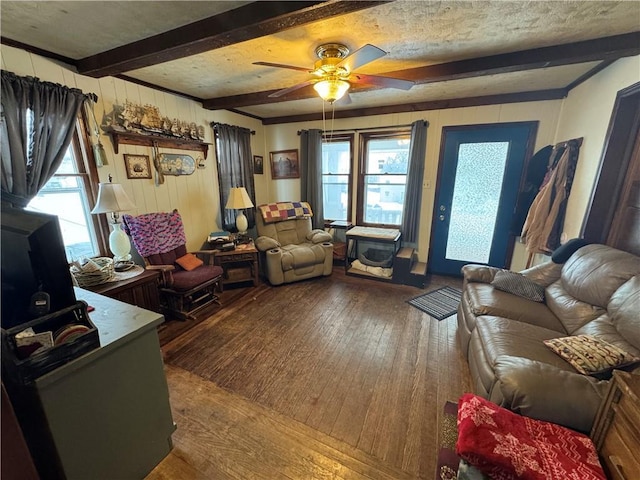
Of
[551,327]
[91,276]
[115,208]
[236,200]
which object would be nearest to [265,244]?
[236,200]

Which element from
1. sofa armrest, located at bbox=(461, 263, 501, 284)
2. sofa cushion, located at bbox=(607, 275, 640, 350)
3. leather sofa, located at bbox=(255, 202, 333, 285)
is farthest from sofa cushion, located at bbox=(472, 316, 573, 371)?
leather sofa, located at bbox=(255, 202, 333, 285)

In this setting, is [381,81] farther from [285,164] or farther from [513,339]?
[285,164]

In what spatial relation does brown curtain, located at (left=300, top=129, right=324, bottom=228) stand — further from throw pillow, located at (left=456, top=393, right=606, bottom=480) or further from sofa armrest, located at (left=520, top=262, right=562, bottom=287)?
throw pillow, located at (left=456, top=393, right=606, bottom=480)

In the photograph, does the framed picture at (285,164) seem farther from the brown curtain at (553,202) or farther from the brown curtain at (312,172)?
the brown curtain at (553,202)

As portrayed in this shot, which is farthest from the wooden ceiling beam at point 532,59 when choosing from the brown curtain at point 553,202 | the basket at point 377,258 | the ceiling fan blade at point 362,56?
the basket at point 377,258

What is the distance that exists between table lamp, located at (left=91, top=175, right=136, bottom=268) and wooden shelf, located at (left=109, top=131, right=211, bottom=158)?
1.29ft

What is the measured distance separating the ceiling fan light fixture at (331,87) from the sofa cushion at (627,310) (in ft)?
7.31

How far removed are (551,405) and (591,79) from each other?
3.01 metres

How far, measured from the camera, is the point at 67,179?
2215 millimetres

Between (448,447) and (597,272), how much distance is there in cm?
156

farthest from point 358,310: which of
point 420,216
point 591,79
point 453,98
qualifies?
point 591,79

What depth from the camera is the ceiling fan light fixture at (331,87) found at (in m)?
1.93

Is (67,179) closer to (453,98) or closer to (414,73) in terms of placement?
(414,73)

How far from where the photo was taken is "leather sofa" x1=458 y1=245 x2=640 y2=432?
113 centimetres
